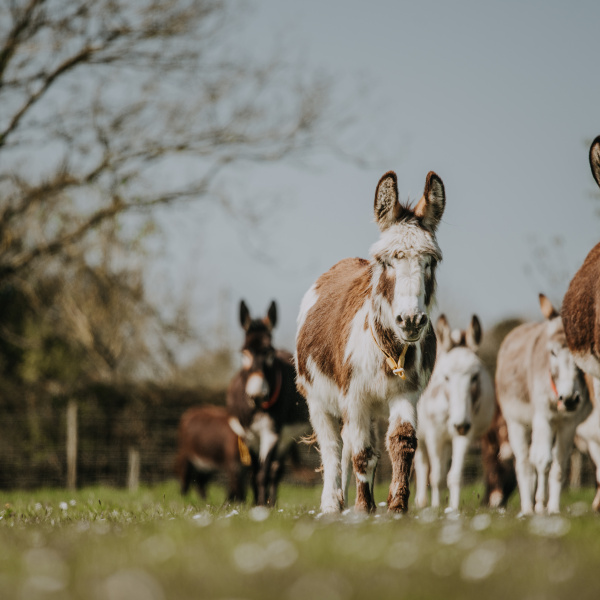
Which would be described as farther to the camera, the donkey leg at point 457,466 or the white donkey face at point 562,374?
the donkey leg at point 457,466

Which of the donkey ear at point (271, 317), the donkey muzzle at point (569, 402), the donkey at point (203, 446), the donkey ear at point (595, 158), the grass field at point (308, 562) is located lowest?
the donkey at point (203, 446)

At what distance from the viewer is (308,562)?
282 centimetres

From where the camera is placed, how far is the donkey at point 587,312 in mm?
6086

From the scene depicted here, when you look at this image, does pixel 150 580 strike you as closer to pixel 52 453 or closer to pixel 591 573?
pixel 591 573

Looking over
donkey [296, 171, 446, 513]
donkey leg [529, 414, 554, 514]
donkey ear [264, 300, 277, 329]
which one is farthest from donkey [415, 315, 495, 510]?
donkey [296, 171, 446, 513]

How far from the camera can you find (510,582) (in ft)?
8.25

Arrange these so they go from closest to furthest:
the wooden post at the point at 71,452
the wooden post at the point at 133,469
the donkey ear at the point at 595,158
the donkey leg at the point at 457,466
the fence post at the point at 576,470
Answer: the donkey ear at the point at 595,158 → the donkey leg at the point at 457,466 → the wooden post at the point at 71,452 → the wooden post at the point at 133,469 → the fence post at the point at 576,470

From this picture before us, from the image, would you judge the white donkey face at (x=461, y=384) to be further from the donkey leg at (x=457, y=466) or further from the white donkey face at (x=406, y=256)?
the white donkey face at (x=406, y=256)

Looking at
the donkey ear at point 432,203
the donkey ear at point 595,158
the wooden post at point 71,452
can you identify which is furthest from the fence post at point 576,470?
the donkey ear at point 432,203

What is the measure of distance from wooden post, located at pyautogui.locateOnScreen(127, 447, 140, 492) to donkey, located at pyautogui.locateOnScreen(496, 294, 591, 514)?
35.4 ft

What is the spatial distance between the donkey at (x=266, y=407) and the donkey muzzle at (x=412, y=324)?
5219 mm

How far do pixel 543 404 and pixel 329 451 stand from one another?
10.8ft

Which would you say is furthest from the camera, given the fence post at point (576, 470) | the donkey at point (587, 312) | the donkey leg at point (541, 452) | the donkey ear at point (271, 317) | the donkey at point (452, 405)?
the fence post at point (576, 470)

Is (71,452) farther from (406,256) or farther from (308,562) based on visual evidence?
(308,562)
